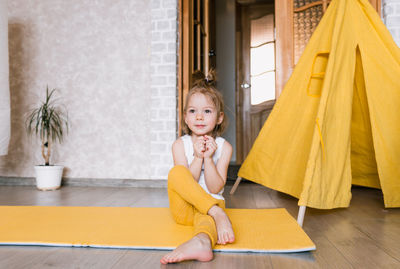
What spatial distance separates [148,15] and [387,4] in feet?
5.86

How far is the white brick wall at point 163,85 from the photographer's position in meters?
2.41

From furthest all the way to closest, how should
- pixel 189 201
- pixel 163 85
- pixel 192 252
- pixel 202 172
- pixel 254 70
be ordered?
pixel 254 70 → pixel 163 85 → pixel 202 172 → pixel 189 201 → pixel 192 252

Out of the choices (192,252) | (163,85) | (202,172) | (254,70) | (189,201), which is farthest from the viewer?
(254,70)

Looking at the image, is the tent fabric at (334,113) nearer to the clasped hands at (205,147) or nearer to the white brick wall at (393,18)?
the clasped hands at (205,147)

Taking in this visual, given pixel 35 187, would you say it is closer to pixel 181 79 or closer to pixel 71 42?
pixel 71 42

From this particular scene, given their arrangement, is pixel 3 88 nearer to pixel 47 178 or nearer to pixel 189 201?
pixel 47 178

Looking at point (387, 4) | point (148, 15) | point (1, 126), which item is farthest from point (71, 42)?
point (387, 4)

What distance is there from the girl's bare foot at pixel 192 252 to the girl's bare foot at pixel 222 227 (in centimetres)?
9

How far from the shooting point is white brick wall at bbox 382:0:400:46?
2.12 metres

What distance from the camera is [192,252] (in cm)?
83

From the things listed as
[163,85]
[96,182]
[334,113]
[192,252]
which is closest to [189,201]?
[192,252]

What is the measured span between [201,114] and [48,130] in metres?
1.62

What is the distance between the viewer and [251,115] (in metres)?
4.19

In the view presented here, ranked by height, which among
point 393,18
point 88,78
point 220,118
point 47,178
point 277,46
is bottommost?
point 47,178
